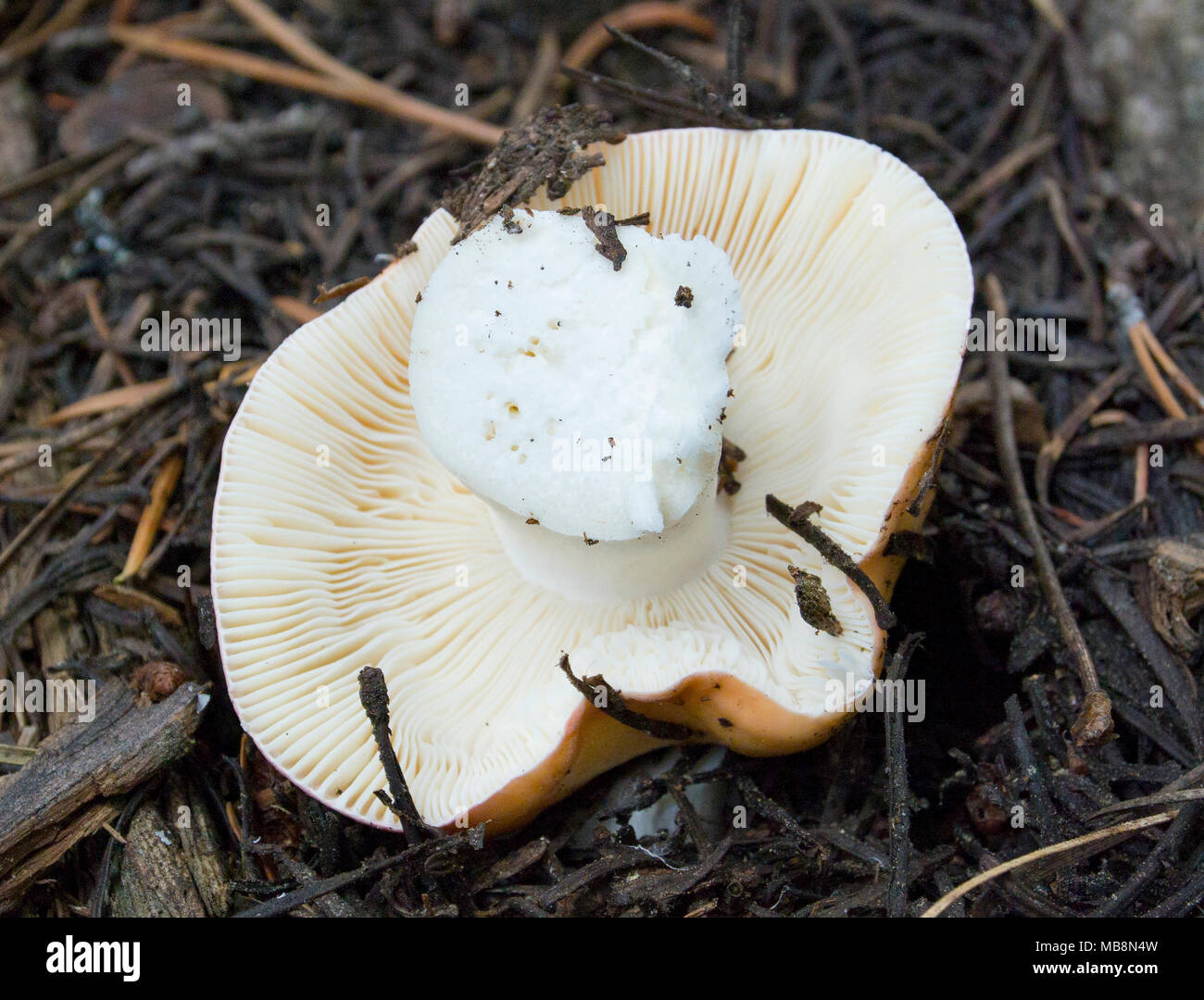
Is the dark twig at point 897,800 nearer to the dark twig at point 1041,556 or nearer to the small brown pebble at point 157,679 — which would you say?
the dark twig at point 1041,556

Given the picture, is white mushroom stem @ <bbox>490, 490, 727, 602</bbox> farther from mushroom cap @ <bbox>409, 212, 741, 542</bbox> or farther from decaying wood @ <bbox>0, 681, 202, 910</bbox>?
decaying wood @ <bbox>0, 681, 202, 910</bbox>

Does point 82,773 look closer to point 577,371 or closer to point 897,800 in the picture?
point 577,371

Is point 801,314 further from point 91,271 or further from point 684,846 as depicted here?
point 91,271

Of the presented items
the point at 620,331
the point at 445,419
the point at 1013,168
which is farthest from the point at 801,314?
the point at 1013,168

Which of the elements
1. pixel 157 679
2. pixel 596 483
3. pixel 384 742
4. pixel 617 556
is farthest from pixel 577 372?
pixel 157 679

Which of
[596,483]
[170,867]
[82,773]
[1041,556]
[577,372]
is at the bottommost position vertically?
[170,867]
